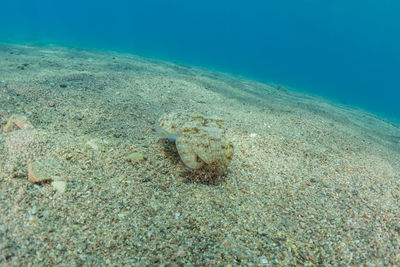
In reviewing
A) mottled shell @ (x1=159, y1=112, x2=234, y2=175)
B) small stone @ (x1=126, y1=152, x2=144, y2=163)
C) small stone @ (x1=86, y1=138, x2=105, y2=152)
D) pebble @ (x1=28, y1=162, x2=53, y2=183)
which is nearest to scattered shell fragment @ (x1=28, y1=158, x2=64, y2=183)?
pebble @ (x1=28, y1=162, x2=53, y2=183)

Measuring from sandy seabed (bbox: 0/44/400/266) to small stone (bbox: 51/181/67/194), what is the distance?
0.06 feet

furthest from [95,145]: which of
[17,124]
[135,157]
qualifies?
[17,124]

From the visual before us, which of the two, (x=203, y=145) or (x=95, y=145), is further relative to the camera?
(x=95, y=145)

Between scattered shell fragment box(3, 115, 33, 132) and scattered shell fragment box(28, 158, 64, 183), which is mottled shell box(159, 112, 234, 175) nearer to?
scattered shell fragment box(28, 158, 64, 183)

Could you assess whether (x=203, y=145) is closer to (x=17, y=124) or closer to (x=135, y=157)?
(x=135, y=157)

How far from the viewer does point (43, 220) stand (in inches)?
73.8

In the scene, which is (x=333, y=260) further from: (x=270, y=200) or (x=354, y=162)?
(x=354, y=162)

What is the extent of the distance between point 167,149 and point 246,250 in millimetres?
1813

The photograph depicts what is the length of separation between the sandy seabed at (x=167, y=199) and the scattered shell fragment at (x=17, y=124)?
0.35 ft

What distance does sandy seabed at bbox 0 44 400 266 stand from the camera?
181 cm

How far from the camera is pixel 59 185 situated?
2.22 metres

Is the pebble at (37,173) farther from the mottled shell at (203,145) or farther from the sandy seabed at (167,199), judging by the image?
the mottled shell at (203,145)

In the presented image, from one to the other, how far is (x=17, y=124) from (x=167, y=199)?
2785mm

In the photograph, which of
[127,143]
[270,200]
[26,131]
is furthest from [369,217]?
[26,131]
